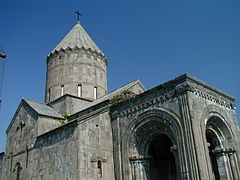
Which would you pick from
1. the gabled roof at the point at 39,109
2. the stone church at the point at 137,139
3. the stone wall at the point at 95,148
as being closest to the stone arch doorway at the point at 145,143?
the stone church at the point at 137,139

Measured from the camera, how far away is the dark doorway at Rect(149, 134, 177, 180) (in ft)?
49.6

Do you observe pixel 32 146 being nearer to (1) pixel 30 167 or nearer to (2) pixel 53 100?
(1) pixel 30 167

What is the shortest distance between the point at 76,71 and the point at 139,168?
10.1 metres

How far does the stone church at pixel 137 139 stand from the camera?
36.7 feet

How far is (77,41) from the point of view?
2155 centimetres

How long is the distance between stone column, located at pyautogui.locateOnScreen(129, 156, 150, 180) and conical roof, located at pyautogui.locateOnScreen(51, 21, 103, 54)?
11.2 metres

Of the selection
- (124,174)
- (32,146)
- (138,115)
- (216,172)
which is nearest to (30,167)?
(32,146)

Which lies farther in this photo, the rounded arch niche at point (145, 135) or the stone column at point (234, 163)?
the stone column at point (234, 163)

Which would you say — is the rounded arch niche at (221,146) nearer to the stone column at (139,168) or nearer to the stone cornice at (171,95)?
the stone cornice at (171,95)

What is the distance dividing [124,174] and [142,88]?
23.9ft

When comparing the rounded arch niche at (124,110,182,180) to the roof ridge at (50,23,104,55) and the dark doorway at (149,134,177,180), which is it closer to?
the dark doorway at (149,134,177,180)

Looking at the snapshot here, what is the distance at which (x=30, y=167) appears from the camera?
15.1 m

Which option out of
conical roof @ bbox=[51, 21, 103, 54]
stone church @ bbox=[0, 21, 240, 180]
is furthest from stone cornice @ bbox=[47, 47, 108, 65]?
stone church @ bbox=[0, 21, 240, 180]

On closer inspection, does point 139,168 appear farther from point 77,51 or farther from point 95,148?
point 77,51
